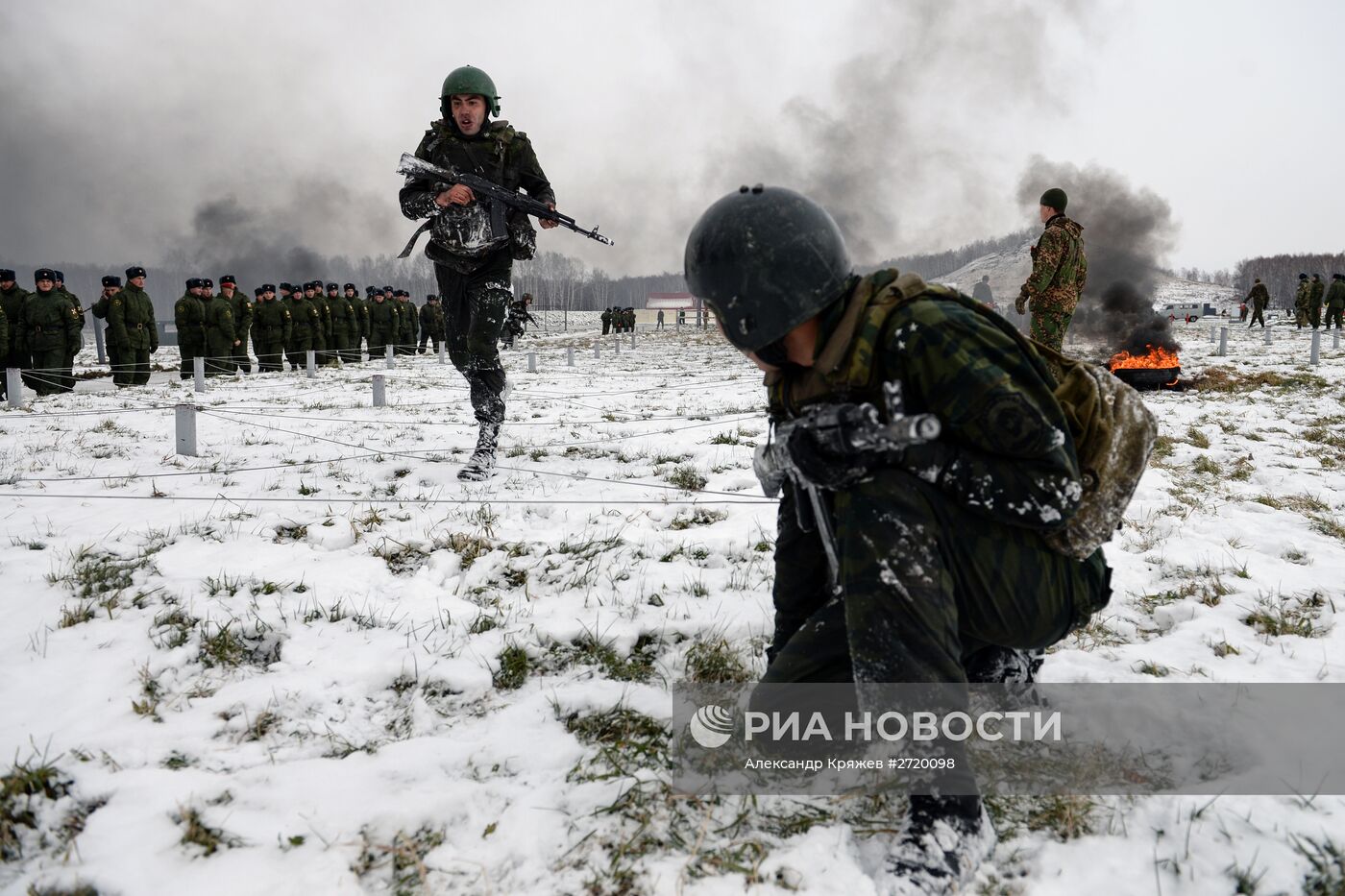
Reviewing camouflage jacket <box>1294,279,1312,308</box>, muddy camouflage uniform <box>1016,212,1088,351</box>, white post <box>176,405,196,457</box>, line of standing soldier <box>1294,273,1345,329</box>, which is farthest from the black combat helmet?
camouflage jacket <box>1294,279,1312,308</box>

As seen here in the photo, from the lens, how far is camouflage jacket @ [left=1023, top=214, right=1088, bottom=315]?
8422mm

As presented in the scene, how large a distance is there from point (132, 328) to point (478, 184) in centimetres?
1280

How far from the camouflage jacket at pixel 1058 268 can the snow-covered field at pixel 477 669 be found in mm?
3901

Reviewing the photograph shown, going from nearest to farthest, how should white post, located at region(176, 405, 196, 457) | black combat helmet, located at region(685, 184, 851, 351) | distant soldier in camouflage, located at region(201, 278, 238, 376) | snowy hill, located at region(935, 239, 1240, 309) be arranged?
black combat helmet, located at region(685, 184, 851, 351) → white post, located at region(176, 405, 196, 457) → distant soldier in camouflage, located at region(201, 278, 238, 376) → snowy hill, located at region(935, 239, 1240, 309)

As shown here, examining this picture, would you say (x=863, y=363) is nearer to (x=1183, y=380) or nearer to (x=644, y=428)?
(x=644, y=428)

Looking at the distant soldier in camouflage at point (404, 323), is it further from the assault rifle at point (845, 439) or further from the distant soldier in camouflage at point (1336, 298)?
the distant soldier in camouflage at point (1336, 298)

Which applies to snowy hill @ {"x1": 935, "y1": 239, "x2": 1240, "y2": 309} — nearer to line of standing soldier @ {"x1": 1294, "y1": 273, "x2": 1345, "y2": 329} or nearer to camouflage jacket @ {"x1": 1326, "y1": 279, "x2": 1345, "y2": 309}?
line of standing soldier @ {"x1": 1294, "y1": 273, "x2": 1345, "y2": 329}

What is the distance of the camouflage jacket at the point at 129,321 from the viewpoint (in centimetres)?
1385

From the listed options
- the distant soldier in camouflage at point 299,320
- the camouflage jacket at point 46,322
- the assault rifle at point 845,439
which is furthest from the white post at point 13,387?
the assault rifle at point 845,439

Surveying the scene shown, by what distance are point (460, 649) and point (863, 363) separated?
1680mm

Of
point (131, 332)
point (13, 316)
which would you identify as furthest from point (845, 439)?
point (13, 316)

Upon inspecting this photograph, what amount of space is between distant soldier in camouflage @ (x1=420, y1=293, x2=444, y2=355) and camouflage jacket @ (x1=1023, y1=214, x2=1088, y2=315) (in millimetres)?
18854

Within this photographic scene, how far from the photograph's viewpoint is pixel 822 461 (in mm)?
1606

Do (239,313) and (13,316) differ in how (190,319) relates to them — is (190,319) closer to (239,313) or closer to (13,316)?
(239,313)
